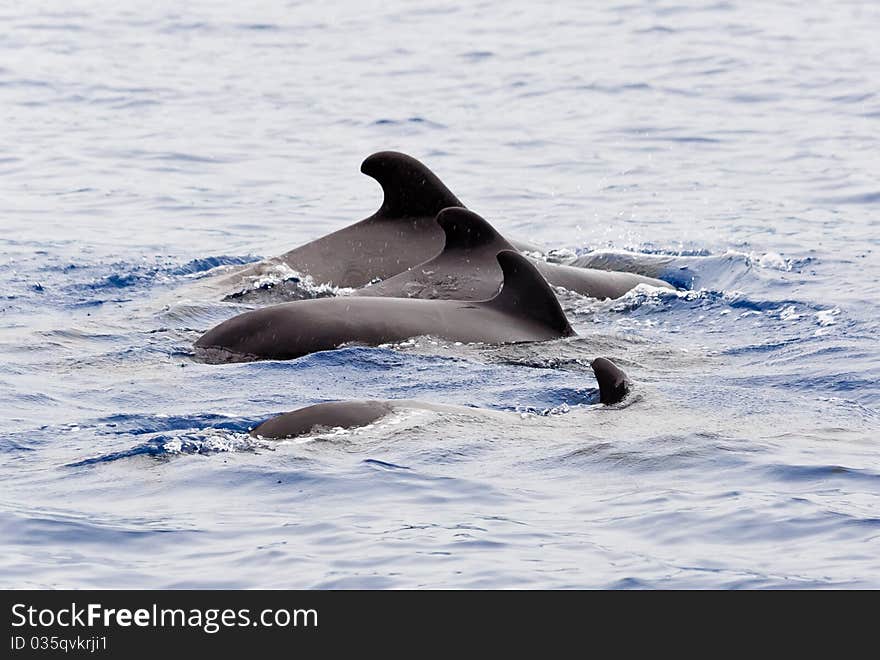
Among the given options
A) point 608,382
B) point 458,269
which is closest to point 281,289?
point 458,269

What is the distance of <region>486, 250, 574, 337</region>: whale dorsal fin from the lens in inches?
465

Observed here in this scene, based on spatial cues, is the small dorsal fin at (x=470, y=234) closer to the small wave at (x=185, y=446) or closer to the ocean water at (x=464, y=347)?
the ocean water at (x=464, y=347)

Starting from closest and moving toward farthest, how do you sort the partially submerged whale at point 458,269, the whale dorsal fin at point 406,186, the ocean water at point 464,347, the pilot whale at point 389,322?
the ocean water at point 464,347
the pilot whale at point 389,322
the partially submerged whale at point 458,269
the whale dorsal fin at point 406,186

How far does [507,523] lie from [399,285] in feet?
18.3

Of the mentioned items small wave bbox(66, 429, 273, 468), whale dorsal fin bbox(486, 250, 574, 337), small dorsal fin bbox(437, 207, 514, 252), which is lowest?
small wave bbox(66, 429, 273, 468)

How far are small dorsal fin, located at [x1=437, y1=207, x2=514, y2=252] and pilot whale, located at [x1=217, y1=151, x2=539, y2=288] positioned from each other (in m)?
0.78

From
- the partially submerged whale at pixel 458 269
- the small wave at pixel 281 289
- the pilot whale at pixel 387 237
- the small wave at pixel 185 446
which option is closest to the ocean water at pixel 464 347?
the small wave at pixel 185 446

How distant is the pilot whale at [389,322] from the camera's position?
37.8 ft

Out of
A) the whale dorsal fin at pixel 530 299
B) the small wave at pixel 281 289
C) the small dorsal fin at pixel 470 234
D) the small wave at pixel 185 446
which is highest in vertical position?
the small dorsal fin at pixel 470 234

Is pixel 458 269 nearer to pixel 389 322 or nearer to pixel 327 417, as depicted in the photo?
pixel 389 322

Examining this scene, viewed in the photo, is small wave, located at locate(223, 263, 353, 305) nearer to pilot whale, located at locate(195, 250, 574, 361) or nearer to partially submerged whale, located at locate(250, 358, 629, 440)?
pilot whale, located at locate(195, 250, 574, 361)

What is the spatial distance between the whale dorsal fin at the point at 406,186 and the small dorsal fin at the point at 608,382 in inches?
170

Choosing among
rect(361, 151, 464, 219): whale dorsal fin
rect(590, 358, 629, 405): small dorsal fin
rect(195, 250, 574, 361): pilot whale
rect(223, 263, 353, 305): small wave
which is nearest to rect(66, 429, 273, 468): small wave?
rect(590, 358, 629, 405): small dorsal fin
